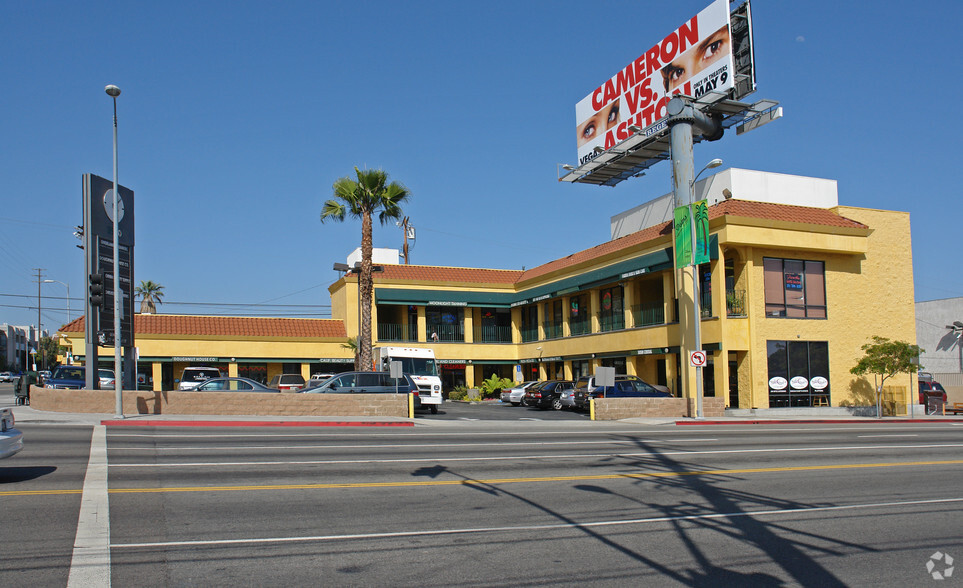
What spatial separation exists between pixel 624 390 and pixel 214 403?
51.7ft

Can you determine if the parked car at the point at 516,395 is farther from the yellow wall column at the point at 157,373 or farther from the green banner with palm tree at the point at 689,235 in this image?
the yellow wall column at the point at 157,373

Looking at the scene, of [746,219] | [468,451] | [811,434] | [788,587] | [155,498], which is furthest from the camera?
[746,219]

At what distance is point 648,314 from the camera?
121 ft

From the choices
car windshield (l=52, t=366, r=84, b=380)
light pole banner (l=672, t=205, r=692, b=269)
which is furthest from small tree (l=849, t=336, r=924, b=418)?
car windshield (l=52, t=366, r=84, b=380)

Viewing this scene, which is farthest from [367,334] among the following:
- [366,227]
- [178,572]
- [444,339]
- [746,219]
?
[178,572]

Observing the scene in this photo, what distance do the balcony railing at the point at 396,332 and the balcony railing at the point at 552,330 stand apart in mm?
8055

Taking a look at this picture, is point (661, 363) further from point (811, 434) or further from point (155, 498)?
point (155, 498)

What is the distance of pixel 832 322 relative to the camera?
3381 cm

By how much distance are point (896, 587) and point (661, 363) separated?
32.1 meters

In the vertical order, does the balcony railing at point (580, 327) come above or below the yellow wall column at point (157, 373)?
above

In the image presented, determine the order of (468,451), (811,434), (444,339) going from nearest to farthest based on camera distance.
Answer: (468,451), (811,434), (444,339)

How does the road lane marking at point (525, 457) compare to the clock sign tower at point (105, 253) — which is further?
the clock sign tower at point (105, 253)

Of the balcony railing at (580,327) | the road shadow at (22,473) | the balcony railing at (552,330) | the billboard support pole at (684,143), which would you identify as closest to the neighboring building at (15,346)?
the balcony railing at (552,330)

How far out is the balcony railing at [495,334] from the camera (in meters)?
49.3
